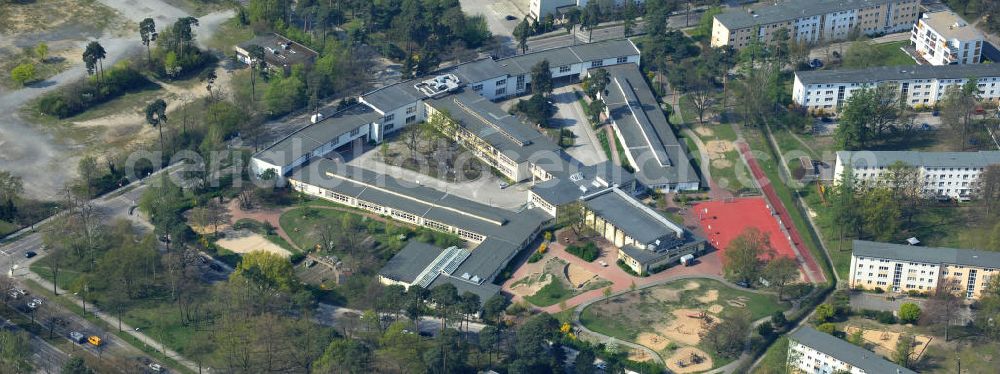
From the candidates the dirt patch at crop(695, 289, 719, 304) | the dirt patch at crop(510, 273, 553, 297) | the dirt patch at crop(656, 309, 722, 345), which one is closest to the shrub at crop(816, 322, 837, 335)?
the dirt patch at crop(656, 309, 722, 345)

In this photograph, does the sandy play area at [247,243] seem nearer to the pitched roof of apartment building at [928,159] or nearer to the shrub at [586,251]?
the shrub at [586,251]

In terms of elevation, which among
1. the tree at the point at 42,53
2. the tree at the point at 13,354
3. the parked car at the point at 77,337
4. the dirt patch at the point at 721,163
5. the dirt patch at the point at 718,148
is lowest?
the parked car at the point at 77,337

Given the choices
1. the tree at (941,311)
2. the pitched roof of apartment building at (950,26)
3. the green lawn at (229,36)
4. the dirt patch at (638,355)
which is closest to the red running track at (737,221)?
the tree at (941,311)

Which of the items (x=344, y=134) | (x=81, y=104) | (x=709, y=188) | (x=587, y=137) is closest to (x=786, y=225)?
(x=709, y=188)

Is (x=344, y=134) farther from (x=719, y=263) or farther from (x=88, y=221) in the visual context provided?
(x=719, y=263)

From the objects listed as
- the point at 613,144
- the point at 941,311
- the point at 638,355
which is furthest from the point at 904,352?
the point at 613,144

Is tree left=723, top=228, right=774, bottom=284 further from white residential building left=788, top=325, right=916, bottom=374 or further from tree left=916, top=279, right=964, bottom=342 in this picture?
tree left=916, top=279, right=964, bottom=342
